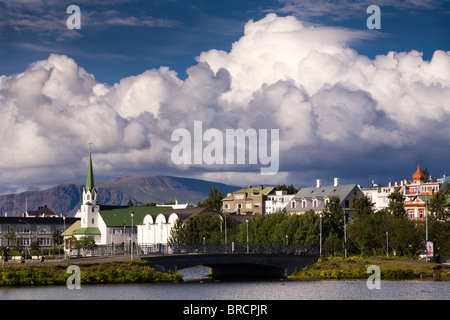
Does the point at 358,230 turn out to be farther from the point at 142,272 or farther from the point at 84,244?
the point at 84,244

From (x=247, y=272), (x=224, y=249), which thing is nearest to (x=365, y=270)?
(x=224, y=249)

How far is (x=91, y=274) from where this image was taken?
9281cm

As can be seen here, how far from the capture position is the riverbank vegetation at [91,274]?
88.5 m

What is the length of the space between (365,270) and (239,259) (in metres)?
17.7

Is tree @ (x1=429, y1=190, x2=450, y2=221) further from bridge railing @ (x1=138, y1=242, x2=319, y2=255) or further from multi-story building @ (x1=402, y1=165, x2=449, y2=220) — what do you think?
bridge railing @ (x1=138, y1=242, x2=319, y2=255)

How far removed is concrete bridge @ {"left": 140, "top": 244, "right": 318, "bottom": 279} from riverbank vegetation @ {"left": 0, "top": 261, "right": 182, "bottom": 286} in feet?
8.74

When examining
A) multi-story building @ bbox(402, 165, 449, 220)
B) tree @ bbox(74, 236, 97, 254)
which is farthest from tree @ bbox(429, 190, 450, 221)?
tree @ bbox(74, 236, 97, 254)

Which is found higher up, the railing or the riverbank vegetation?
the railing

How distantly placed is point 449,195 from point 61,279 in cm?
9500

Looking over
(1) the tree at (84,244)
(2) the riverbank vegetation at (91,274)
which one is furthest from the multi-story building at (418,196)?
(1) the tree at (84,244)

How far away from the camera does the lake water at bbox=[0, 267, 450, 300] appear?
76.6m
